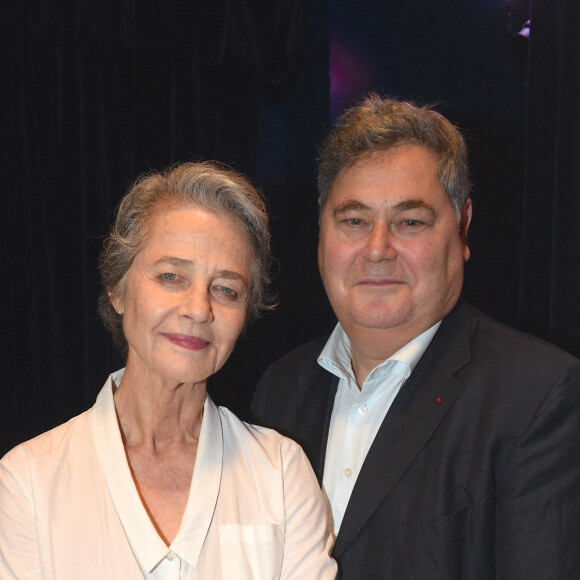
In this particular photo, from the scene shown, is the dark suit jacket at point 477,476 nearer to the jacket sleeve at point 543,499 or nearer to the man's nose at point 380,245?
the jacket sleeve at point 543,499

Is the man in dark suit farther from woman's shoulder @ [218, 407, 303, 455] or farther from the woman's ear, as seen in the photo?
the woman's ear

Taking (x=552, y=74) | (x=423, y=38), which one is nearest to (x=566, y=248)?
(x=552, y=74)

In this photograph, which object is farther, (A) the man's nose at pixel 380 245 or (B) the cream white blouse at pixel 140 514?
(A) the man's nose at pixel 380 245

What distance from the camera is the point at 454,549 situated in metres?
1.85

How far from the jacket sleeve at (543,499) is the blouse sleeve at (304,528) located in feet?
1.40

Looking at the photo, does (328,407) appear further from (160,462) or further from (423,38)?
(423,38)

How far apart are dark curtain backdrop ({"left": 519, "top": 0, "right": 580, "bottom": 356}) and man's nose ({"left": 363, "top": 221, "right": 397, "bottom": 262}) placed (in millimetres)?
830

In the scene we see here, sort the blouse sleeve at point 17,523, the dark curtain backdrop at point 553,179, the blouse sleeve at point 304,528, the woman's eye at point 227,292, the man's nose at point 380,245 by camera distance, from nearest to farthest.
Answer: the blouse sleeve at point 17,523 → the blouse sleeve at point 304,528 → the woman's eye at point 227,292 → the man's nose at point 380,245 → the dark curtain backdrop at point 553,179

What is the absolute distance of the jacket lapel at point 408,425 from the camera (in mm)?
1922

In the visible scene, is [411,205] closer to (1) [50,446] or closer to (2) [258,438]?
(2) [258,438]

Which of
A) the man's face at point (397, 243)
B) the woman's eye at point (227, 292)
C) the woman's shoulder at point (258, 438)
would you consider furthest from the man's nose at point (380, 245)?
the woman's shoulder at point (258, 438)

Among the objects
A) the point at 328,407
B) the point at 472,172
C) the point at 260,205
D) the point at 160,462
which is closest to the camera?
the point at 160,462

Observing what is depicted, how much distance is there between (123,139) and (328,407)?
193cm

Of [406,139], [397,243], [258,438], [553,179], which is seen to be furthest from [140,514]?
[553,179]
